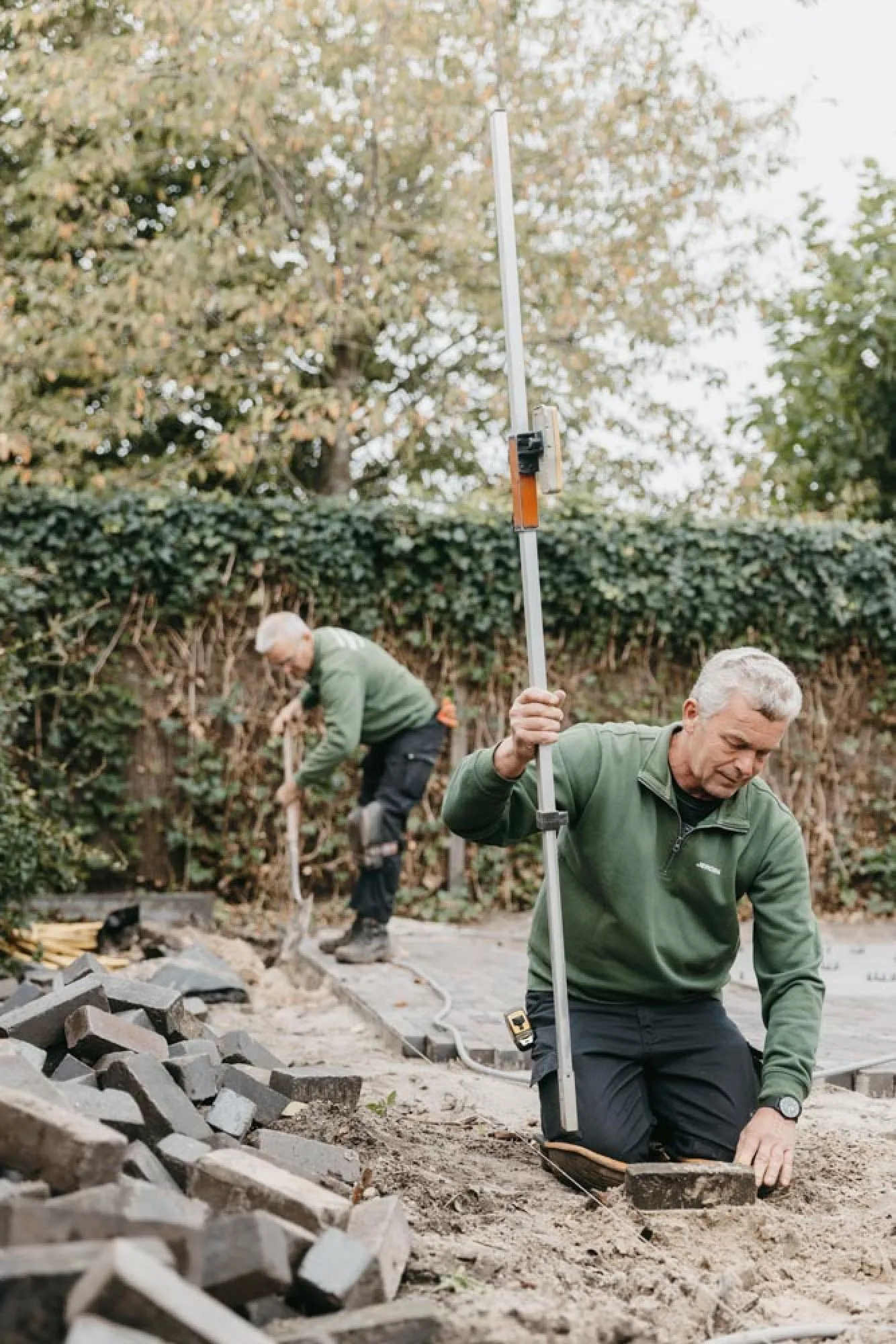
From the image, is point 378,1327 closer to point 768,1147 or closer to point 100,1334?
point 100,1334

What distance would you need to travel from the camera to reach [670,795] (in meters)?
3.87

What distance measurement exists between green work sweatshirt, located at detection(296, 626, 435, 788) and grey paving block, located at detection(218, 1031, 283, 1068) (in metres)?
2.53

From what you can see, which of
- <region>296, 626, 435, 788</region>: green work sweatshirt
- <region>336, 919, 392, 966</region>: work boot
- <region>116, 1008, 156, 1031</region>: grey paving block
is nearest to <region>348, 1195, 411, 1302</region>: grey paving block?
<region>116, 1008, 156, 1031</region>: grey paving block

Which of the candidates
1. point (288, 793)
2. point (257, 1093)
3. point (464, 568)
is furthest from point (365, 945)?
point (257, 1093)

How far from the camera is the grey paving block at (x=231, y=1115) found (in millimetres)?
3477

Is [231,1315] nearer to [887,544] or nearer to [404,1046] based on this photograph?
[404,1046]

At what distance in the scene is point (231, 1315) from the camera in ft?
6.95

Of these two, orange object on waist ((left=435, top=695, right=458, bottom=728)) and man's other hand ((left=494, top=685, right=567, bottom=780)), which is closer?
man's other hand ((left=494, top=685, right=567, bottom=780))

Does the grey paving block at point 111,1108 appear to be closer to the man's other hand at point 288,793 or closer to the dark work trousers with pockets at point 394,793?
the dark work trousers with pockets at point 394,793

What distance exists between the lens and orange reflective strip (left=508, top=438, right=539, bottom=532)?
159 inches

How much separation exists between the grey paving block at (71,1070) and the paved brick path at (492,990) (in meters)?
2.01

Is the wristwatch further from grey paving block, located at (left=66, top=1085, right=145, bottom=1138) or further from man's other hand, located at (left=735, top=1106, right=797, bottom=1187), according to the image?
grey paving block, located at (left=66, top=1085, right=145, bottom=1138)

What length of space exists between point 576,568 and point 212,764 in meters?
2.92

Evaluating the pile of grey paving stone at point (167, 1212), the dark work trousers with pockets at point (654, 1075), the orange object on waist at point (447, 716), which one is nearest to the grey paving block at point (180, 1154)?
the pile of grey paving stone at point (167, 1212)
